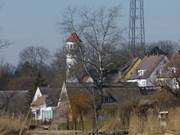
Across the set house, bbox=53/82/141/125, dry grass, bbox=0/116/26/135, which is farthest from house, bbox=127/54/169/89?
dry grass, bbox=0/116/26/135

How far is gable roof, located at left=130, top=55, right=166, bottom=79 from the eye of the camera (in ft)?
300

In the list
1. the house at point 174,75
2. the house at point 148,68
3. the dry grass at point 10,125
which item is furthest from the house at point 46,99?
the dry grass at point 10,125

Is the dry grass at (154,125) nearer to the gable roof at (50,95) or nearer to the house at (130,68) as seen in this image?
the gable roof at (50,95)

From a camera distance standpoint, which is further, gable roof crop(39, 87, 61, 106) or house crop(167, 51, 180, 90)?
gable roof crop(39, 87, 61, 106)

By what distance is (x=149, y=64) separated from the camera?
93688 millimetres

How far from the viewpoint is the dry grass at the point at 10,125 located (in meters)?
23.0

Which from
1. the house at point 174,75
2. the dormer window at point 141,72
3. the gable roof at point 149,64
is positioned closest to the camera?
the house at point 174,75

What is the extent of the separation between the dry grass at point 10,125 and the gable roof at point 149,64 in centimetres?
6704

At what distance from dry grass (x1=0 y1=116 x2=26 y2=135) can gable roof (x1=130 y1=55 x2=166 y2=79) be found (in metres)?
67.0

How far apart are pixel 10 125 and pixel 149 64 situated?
2815 inches

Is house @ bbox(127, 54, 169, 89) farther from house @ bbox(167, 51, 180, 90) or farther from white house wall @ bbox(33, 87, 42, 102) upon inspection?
house @ bbox(167, 51, 180, 90)

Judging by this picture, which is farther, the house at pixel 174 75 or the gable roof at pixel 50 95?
the gable roof at pixel 50 95

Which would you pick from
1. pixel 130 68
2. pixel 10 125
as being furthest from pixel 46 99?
pixel 10 125

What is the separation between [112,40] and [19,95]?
35006 mm
